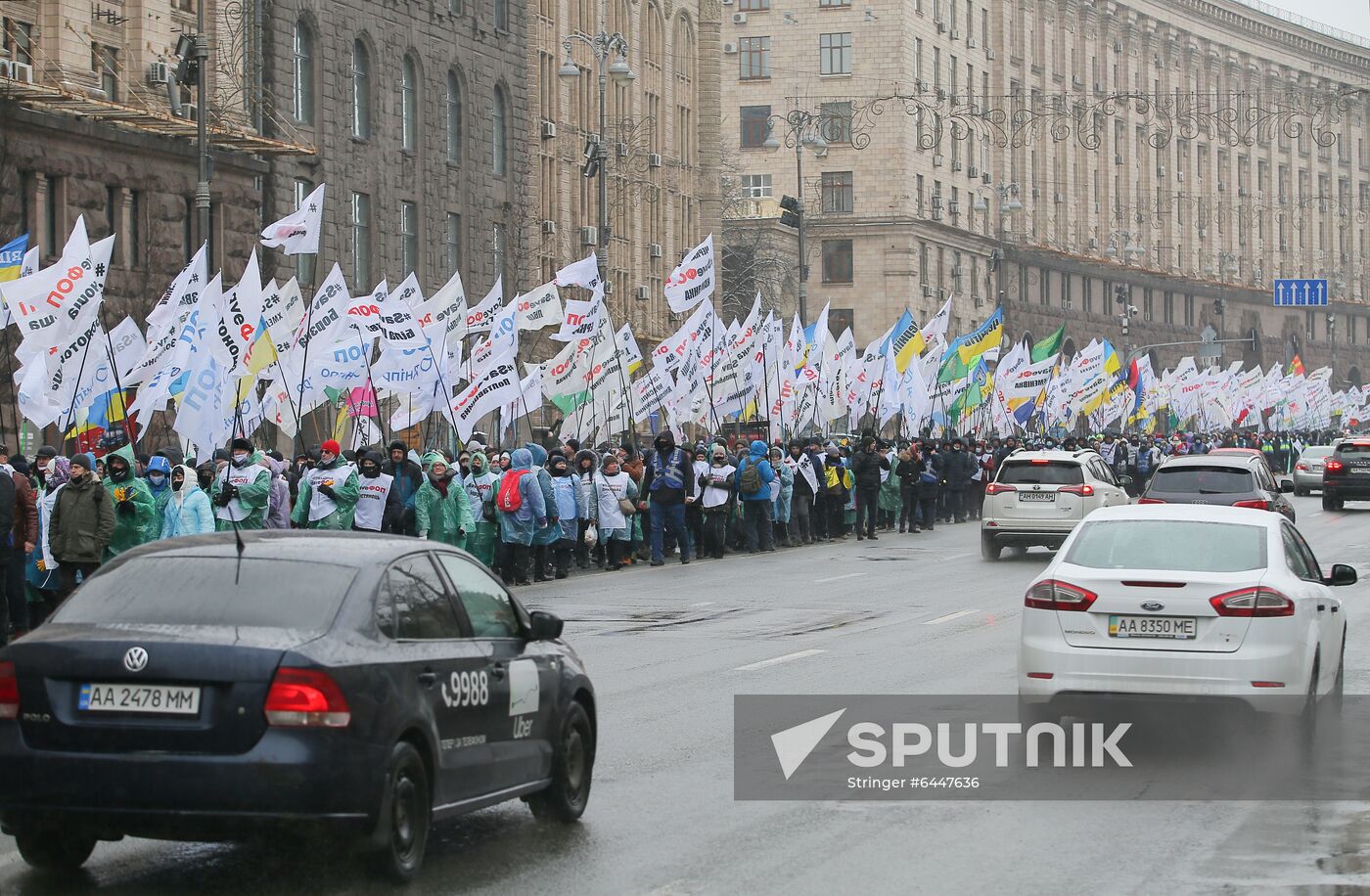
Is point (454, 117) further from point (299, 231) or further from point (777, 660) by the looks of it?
point (777, 660)

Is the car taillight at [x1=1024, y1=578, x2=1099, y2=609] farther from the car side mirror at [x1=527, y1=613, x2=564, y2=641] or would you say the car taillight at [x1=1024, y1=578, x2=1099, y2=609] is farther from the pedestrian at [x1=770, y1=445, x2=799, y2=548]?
the pedestrian at [x1=770, y1=445, x2=799, y2=548]

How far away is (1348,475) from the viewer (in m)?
48.2

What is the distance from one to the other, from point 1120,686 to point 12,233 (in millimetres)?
30361

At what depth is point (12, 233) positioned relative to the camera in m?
38.3

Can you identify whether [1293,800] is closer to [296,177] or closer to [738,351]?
[738,351]

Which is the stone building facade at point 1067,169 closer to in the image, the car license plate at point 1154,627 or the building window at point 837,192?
the building window at point 837,192

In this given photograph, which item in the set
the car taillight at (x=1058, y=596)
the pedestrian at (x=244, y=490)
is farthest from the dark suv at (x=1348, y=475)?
the car taillight at (x=1058, y=596)

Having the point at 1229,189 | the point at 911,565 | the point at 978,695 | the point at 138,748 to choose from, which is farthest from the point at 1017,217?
the point at 138,748

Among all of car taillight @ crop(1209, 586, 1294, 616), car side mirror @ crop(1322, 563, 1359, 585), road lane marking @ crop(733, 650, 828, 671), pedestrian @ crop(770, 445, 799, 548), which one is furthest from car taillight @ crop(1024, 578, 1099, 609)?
pedestrian @ crop(770, 445, 799, 548)

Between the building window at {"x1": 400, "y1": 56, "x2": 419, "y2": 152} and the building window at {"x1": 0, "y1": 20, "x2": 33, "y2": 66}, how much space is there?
483 inches

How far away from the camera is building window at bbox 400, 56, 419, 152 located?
52781 millimetres

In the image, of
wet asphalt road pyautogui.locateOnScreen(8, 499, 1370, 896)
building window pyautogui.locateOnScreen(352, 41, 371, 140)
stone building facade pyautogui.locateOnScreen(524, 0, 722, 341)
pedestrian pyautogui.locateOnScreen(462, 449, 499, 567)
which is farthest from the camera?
stone building facade pyautogui.locateOnScreen(524, 0, 722, 341)

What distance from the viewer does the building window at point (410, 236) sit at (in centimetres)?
5256

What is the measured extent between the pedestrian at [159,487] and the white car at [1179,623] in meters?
9.49
